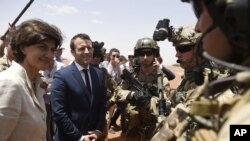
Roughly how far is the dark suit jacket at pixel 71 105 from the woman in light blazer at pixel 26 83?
0.85 m

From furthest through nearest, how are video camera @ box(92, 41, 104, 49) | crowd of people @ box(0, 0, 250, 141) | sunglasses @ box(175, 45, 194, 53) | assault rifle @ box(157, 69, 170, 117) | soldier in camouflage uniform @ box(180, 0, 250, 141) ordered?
video camera @ box(92, 41, 104, 49), assault rifle @ box(157, 69, 170, 117), sunglasses @ box(175, 45, 194, 53), crowd of people @ box(0, 0, 250, 141), soldier in camouflage uniform @ box(180, 0, 250, 141)

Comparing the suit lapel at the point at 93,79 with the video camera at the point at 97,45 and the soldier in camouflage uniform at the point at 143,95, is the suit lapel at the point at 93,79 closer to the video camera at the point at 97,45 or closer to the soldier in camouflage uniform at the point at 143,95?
the soldier in camouflage uniform at the point at 143,95

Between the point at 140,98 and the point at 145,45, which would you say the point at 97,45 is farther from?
the point at 140,98

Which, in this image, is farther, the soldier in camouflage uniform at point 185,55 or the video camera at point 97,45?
the video camera at point 97,45

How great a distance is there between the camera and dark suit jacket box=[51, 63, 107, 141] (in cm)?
368

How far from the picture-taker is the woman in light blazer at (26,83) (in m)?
2.30

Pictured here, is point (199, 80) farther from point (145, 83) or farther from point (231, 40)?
point (145, 83)

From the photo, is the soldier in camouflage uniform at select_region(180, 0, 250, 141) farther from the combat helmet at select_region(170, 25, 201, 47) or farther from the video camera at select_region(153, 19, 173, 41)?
the combat helmet at select_region(170, 25, 201, 47)

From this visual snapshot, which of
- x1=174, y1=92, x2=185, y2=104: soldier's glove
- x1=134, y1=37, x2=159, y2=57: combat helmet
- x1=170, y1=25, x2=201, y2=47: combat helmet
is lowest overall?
x1=174, y1=92, x2=185, y2=104: soldier's glove

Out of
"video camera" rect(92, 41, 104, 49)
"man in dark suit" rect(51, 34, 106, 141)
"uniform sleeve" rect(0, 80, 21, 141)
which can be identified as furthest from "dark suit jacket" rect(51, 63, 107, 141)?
"video camera" rect(92, 41, 104, 49)

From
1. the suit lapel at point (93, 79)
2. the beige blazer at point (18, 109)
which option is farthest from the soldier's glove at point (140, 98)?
the beige blazer at point (18, 109)

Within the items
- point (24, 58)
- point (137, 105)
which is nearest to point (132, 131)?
point (137, 105)

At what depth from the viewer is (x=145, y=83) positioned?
4.97 meters

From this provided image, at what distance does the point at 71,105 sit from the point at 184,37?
1.48 m
